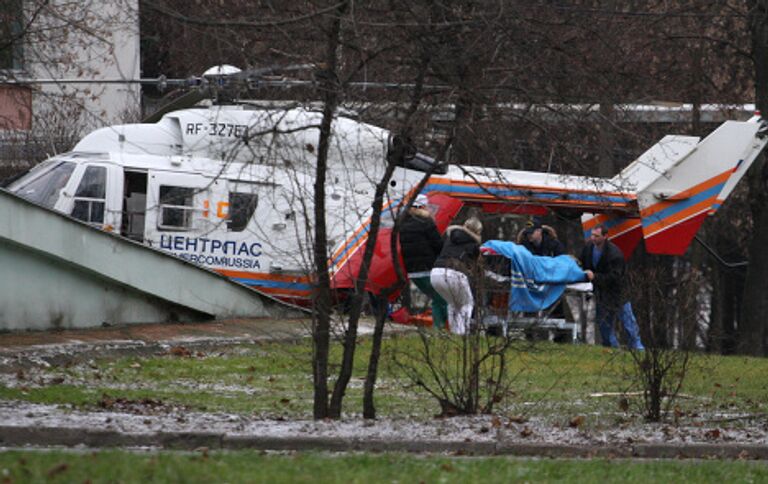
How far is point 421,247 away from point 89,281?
513cm

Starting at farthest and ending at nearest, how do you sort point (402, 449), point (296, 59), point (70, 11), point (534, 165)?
point (534, 165) → point (70, 11) → point (296, 59) → point (402, 449)

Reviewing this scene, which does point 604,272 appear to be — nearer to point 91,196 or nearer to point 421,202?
point 421,202

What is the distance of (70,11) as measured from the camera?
18062mm

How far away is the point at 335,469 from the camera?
31.7 ft

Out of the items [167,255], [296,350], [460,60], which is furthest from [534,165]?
[460,60]

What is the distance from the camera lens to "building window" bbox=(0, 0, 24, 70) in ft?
54.1

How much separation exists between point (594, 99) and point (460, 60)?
56.9 inches

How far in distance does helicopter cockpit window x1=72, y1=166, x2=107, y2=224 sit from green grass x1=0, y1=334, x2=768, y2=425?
5.82 m

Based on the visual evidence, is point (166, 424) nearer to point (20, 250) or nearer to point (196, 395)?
point (196, 395)

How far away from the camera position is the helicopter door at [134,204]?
2541cm

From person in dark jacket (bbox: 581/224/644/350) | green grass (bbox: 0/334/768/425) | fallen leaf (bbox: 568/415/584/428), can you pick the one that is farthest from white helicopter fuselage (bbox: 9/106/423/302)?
fallen leaf (bbox: 568/415/584/428)

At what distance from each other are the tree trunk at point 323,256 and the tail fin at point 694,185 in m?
15.2

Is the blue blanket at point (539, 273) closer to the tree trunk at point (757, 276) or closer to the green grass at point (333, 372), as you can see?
the green grass at point (333, 372)

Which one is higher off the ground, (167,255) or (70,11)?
(70,11)
